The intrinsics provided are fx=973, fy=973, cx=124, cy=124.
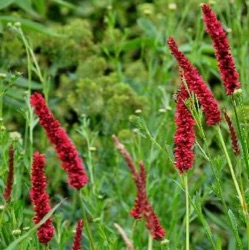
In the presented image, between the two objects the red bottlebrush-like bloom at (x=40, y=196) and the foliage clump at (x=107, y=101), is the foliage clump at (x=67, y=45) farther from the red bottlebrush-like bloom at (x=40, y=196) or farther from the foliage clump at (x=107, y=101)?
the red bottlebrush-like bloom at (x=40, y=196)

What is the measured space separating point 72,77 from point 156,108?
35cm

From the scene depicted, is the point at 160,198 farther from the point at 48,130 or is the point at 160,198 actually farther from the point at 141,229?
the point at 48,130

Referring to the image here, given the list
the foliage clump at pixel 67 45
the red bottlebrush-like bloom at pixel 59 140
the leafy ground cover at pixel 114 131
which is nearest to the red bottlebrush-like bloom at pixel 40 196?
the red bottlebrush-like bloom at pixel 59 140

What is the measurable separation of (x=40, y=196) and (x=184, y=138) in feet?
0.85

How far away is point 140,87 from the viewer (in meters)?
3.63

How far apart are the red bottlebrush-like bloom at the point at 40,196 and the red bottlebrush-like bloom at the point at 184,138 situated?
230 mm

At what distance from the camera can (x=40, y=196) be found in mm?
1607

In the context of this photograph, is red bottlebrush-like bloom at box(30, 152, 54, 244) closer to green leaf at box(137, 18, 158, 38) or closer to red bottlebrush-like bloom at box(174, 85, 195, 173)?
red bottlebrush-like bloom at box(174, 85, 195, 173)

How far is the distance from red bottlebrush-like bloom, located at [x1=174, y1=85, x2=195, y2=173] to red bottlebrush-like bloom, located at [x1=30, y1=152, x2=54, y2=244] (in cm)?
23

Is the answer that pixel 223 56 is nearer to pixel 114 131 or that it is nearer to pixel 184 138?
pixel 184 138

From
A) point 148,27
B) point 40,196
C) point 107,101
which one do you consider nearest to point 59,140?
point 40,196

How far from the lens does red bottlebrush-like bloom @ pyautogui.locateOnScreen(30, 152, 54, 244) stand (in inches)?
62.2

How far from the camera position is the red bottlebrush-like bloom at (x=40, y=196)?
158 cm

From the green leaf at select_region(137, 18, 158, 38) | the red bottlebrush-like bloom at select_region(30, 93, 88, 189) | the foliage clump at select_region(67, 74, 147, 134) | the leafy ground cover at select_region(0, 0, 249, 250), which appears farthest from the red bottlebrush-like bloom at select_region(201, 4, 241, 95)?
the green leaf at select_region(137, 18, 158, 38)
